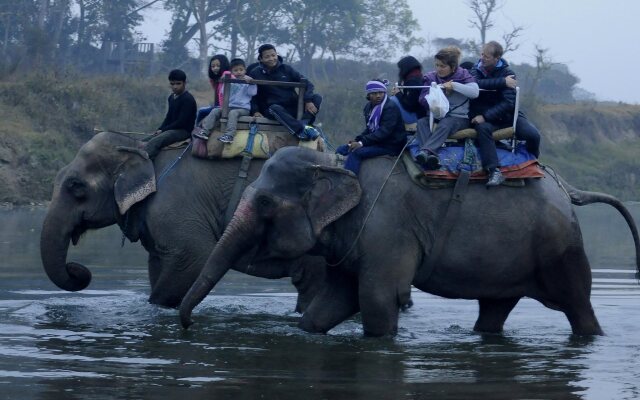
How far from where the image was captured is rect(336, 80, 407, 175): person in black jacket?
34.5 ft

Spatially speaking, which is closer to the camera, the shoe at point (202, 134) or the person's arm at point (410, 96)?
the person's arm at point (410, 96)

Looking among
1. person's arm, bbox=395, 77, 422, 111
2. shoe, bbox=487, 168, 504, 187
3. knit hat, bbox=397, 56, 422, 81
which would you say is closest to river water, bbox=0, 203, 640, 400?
shoe, bbox=487, 168, 504, 187

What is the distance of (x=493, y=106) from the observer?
10781 millimetres

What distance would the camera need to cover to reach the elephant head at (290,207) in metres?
10.1

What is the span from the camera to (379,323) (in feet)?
33.9

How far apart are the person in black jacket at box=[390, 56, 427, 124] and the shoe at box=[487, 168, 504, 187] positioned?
33.3 inches

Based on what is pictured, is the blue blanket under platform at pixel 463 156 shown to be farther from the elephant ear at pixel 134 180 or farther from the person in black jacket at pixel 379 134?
the elephant ear at pixel 134 180

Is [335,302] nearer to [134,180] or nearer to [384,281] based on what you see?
[384,281]

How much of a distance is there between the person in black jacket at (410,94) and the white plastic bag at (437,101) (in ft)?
1.26

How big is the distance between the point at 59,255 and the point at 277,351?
2963 mm

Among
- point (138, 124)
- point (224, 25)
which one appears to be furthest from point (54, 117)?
point (224, 25)

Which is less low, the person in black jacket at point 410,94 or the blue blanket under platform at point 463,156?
the person in black jacket at point 410,94

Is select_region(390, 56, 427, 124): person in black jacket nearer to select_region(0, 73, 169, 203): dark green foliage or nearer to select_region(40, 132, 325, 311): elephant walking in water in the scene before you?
select_region(40, 132, 325, 311): elephant walking in water

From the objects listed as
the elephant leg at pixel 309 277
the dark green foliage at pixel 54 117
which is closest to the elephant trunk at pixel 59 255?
the elephant leg at pixel 309 277
